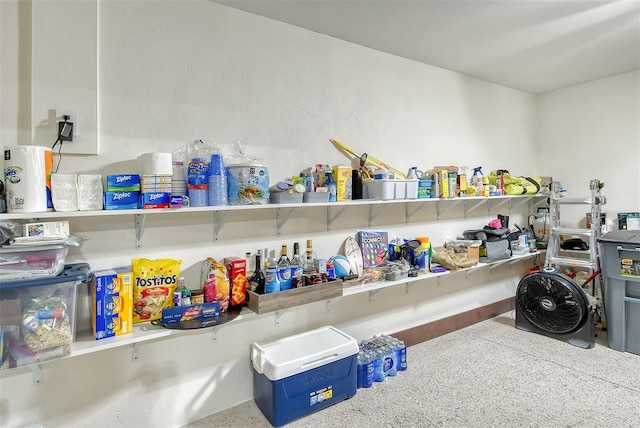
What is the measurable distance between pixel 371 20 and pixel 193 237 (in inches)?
69.6

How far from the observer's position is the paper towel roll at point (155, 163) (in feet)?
5.45

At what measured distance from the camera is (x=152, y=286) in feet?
5.76

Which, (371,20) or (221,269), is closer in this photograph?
(221,269)

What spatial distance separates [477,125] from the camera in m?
3.46

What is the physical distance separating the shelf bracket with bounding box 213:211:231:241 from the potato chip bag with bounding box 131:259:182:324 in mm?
294

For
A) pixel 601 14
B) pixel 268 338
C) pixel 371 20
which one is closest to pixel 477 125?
pixel 601 14

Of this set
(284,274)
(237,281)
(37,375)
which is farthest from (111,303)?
(284,274)

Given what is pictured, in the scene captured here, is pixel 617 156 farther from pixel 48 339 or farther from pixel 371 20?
pixel 48 339

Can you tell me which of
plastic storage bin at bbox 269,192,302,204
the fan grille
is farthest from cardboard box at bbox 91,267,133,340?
the fan grille

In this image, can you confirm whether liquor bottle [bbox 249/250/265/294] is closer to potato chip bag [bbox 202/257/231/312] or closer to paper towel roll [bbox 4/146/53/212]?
potato chip bag [bbox 202/257/231/312]

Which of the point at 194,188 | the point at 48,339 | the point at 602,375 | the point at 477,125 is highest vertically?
the point at 477,125

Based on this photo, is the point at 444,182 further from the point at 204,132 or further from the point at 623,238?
the point at 204,132

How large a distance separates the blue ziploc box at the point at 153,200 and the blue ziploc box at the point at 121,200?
3 centimetres

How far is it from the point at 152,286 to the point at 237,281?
1.40 ft
